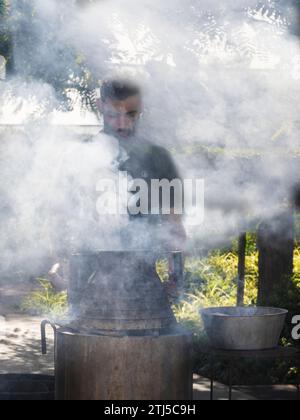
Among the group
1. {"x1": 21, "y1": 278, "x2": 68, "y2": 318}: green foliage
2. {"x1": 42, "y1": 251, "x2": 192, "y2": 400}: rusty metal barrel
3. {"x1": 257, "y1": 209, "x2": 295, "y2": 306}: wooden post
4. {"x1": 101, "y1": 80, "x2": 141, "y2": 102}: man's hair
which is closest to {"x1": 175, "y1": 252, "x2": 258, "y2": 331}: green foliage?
{"x1": 257, "y1": 209, "x2": 295, "y2": 306}: wooden post

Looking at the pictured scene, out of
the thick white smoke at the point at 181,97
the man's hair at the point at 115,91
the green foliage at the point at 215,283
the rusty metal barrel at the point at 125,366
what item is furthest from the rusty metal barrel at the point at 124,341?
the green foliage at the point at 215,283

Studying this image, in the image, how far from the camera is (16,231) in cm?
1395

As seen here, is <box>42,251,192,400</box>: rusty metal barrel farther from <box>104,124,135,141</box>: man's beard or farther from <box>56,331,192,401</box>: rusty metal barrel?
<box>104,124,135,141</box>: man's beard

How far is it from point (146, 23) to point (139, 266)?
7.38ft

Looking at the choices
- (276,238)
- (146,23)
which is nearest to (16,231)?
(276,238)

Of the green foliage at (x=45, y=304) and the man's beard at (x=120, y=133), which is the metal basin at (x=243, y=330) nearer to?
the man's beard at (x=120, y=133)

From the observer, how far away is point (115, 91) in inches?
181

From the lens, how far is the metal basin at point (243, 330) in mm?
4957

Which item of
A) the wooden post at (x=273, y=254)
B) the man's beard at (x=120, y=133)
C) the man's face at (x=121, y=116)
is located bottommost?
the wooden post at (x=273, y=254)

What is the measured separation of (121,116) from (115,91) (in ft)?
0.45

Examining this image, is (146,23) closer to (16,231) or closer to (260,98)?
(260,98)

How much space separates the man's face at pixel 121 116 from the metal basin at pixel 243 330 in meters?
1.22

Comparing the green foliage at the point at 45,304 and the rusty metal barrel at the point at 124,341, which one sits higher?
the rusty metal barrel at the point at 124,341
